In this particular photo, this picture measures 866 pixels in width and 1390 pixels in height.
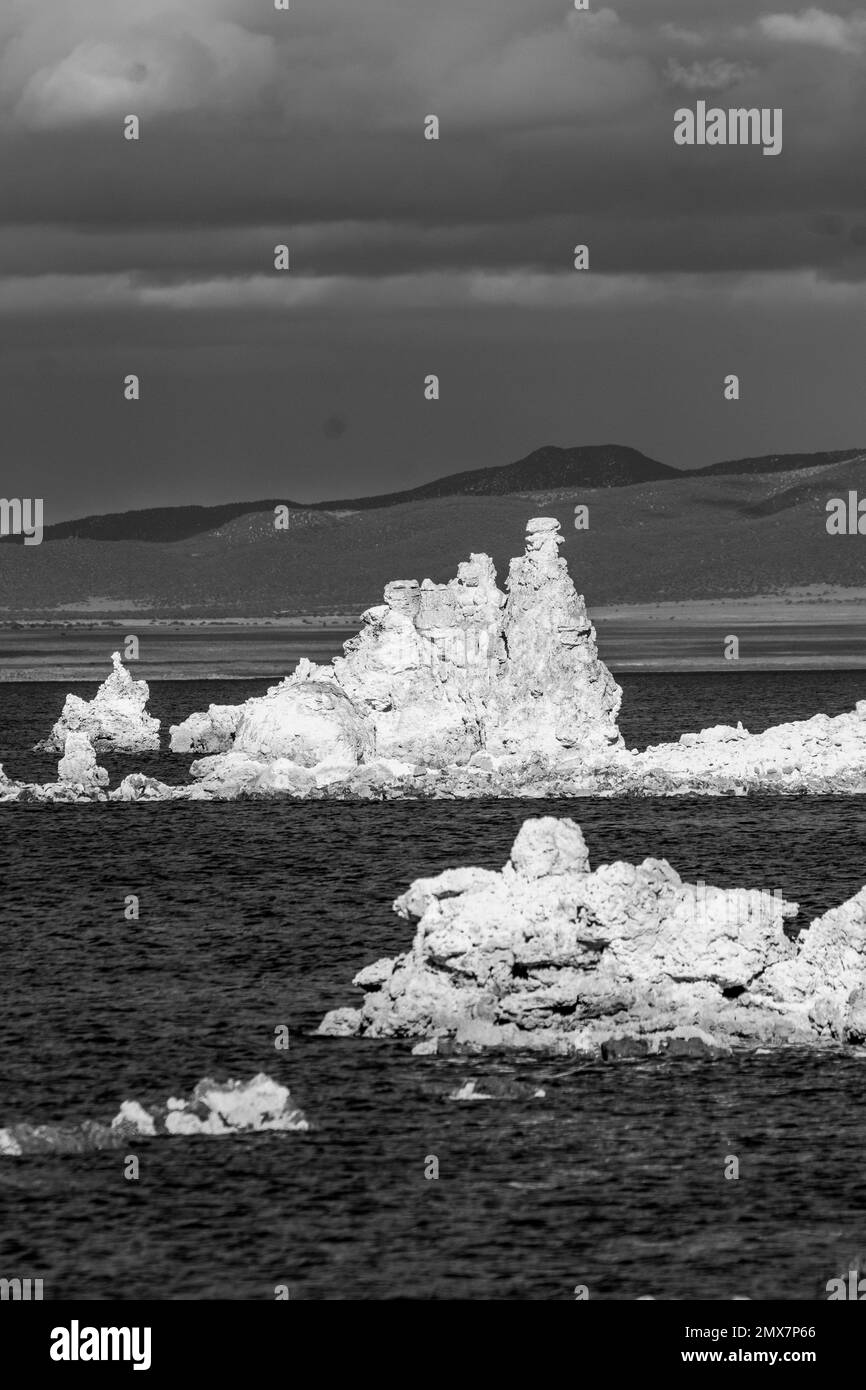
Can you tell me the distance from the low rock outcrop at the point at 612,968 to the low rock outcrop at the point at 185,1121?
4932 mm

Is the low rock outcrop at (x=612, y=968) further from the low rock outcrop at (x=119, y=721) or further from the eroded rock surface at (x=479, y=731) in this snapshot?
the low rock outcrop at (x=119, y=721)

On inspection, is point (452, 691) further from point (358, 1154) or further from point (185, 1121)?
point (358, 1154)

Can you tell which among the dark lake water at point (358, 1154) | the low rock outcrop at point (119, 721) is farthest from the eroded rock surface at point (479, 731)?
the dark lake water at point (358, 1154)

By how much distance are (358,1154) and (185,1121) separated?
2.91m

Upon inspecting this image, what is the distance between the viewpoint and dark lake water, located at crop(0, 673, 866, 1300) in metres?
29.5

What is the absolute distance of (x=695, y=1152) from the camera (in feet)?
110

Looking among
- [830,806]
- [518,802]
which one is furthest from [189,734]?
[830,806]

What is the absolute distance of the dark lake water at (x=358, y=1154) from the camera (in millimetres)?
29547
